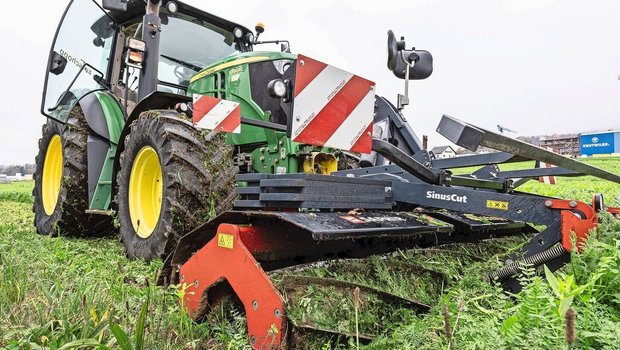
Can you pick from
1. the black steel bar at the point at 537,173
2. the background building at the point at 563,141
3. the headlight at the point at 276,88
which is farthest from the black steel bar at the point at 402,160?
the background building at the point at 563,141

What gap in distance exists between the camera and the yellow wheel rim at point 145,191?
3.81 meters

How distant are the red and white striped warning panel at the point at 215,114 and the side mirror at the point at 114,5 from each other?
160 cm

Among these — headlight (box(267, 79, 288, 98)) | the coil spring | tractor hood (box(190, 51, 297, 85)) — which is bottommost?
the coil spring

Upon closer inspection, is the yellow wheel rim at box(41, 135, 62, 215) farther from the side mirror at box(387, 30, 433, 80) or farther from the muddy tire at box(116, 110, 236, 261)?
the side mirror at box(387, 30, 433, 80)

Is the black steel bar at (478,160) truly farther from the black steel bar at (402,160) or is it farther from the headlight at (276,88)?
the headlight at (276,88)

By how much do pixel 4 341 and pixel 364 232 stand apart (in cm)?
145

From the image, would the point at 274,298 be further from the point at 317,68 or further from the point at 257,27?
the point at 257,27

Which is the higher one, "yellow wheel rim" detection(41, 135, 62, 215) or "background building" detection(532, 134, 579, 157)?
"background building" detection(532, 134, 579, 157)

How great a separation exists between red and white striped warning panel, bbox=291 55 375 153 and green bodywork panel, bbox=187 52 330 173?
1108 mm

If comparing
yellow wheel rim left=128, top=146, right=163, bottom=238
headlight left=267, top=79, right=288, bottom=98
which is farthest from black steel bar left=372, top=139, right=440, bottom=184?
yellow wheel rim left=128, top=146, right=163, bottom=238

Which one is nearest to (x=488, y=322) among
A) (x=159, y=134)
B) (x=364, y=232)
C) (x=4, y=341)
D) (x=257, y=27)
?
(x=364, y=232)

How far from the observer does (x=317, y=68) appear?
8.12ft

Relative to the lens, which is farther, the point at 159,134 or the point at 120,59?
the point at 120,59

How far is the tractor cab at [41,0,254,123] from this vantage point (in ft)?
15.6
